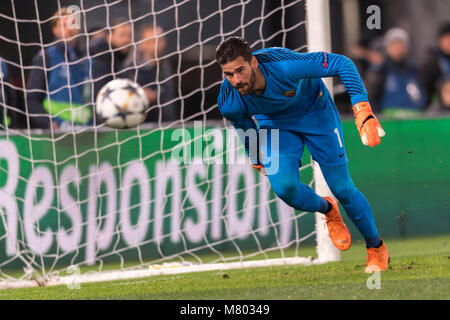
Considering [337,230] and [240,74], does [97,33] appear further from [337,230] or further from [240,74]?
[337,230]

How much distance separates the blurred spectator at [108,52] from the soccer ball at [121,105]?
57.1 inches

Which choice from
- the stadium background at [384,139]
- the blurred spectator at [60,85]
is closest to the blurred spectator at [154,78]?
the stadium background at [384,139]

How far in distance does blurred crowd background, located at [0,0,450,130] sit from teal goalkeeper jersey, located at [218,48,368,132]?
1.84m

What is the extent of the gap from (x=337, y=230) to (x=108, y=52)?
2834 millimetres

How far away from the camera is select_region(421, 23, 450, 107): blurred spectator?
944 cm

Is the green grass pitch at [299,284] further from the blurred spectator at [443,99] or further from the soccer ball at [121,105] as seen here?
the blurred spectator at [443,99]

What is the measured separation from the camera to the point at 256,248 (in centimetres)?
780

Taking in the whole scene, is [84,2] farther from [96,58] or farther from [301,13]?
[301,13]

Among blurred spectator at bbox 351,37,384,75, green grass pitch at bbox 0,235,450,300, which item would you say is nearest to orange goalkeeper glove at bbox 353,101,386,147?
green grass pitch at bbox 0,235,450,300

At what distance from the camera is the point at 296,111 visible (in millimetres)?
5926

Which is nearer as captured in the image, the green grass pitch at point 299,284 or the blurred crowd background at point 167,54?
the green grass pitch at point 299,284

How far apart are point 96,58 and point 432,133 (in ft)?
10.5

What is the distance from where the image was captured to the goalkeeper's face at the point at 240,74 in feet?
17.9

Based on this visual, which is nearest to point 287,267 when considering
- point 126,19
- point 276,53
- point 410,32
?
point 276,53
